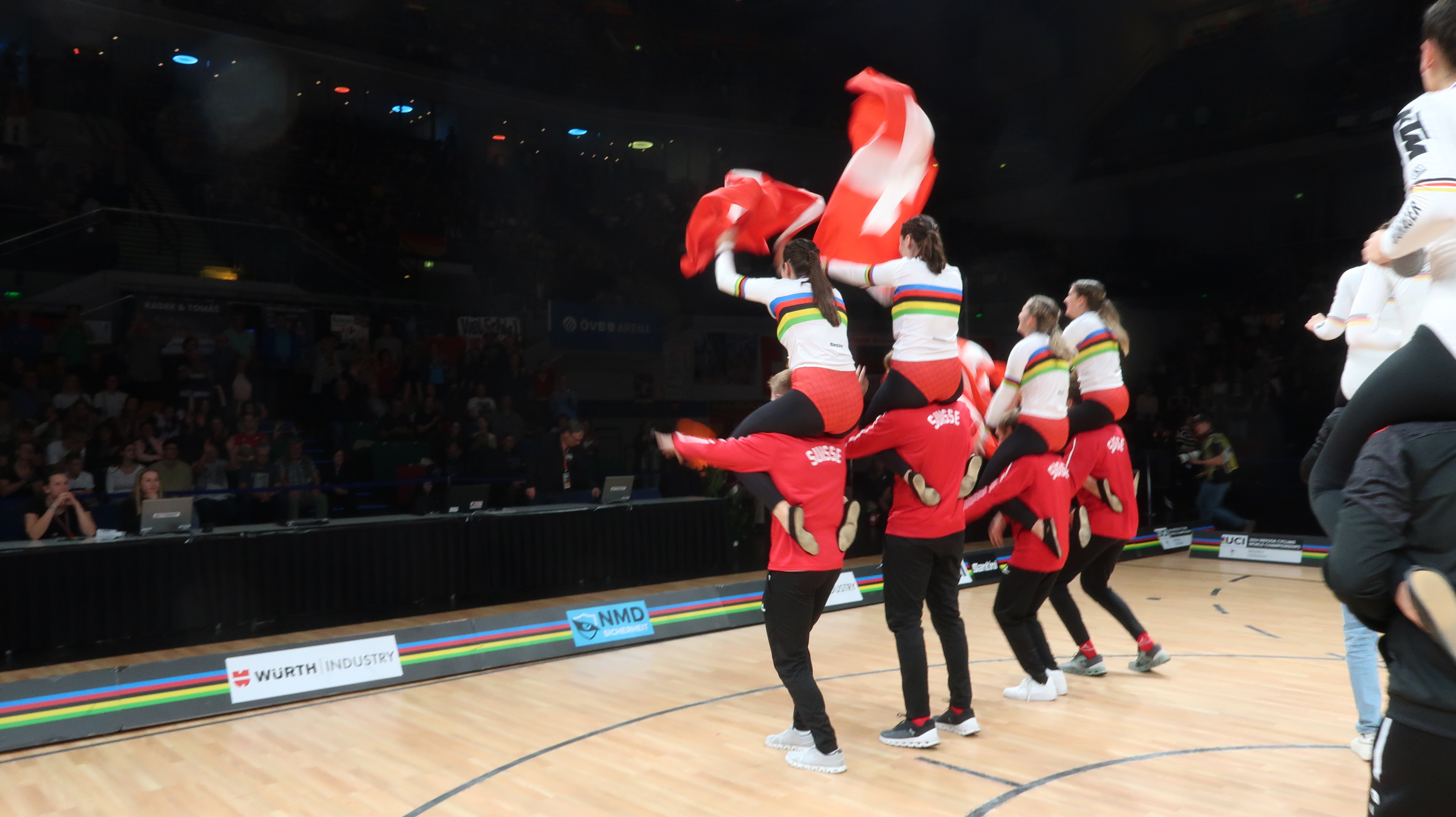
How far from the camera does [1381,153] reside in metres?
15.4

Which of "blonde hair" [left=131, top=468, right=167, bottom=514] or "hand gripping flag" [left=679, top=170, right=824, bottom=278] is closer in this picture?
"hand gripping flag" [left=679, top=170, right=824, bottom=278]

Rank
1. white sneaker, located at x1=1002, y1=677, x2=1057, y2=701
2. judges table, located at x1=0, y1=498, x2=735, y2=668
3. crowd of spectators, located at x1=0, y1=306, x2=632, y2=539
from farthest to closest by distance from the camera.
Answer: crowd of spectators, located at x1=0, y1=306, x2=632, y2=539 < judges table, located at x1=0, y1=498, x2=735, y2=668 < white sneaker, located at x1=1002, y1=677, x2=1057, y2=701

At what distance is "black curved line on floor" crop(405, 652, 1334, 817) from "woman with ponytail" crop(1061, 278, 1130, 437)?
1.67 meters

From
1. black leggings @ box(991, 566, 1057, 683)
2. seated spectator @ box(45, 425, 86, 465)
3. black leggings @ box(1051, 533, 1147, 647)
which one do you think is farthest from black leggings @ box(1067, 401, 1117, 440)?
seated spectator @ box(45, 425, 86, 465)

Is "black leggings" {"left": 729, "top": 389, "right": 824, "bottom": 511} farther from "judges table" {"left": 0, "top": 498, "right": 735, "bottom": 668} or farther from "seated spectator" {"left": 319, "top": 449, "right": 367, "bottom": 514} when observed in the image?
"seated spectator" {"left": 319, "top": 449, "right": 367, "bottom": 514}

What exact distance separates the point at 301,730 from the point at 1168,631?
591 cm

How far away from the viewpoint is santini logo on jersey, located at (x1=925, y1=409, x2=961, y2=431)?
14.8 feet

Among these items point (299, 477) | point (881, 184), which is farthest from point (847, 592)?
point (299, 477)

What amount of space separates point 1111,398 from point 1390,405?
4.03 m

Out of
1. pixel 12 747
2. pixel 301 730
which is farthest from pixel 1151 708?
pixel 12 747

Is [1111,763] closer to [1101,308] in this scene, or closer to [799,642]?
[799,642]

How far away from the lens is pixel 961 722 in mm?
4605

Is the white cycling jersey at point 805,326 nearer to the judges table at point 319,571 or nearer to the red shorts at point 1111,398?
the red shorts at point 1111,398

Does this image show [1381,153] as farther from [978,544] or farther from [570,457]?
[570,457]
